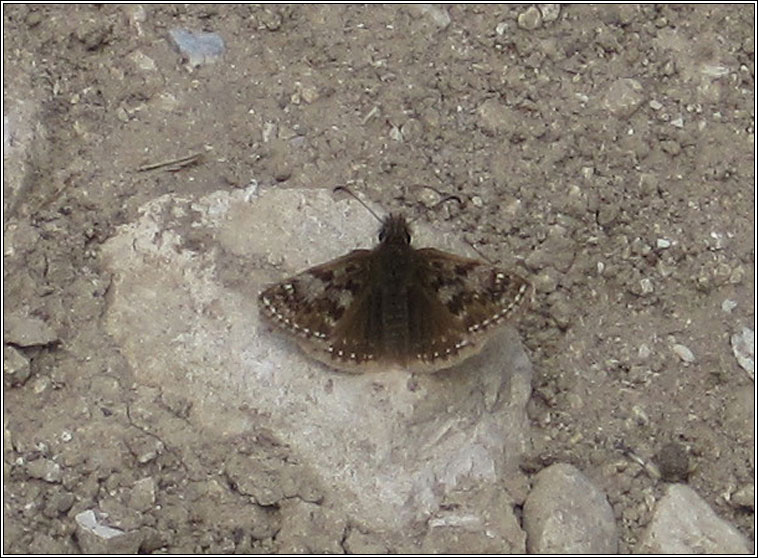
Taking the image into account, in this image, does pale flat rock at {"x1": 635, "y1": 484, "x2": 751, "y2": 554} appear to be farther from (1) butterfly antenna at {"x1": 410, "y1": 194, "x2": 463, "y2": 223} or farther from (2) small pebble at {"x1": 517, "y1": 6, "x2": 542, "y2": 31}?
(2) small pebble at {"x1": 517, "y1": 6, "x2": 542, "y2": 31}

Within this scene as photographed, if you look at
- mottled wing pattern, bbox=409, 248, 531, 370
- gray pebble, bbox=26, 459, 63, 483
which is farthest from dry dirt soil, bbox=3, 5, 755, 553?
mottled wing pattern, bbox=409, 248, 531, 370

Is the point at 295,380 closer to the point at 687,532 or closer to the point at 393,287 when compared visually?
the point at 393,287

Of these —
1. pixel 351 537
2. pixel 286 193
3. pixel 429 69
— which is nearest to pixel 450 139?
pixel 429 69

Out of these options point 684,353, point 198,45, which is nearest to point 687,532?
point 684,353

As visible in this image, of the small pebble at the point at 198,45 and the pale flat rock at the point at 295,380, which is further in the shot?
the small pebble at the point at 198,45

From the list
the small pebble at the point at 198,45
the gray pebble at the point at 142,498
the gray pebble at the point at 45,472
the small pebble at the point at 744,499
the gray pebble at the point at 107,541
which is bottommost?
the small pebble at the point at 744,499

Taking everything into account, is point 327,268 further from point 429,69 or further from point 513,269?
point 429,69

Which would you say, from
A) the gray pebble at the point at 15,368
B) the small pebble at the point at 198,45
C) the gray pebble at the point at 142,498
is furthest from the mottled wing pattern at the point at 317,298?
the small pebble at the point at 198,45

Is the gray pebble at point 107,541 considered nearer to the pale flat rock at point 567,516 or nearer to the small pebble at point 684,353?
the pale flat rock at point 567,516
